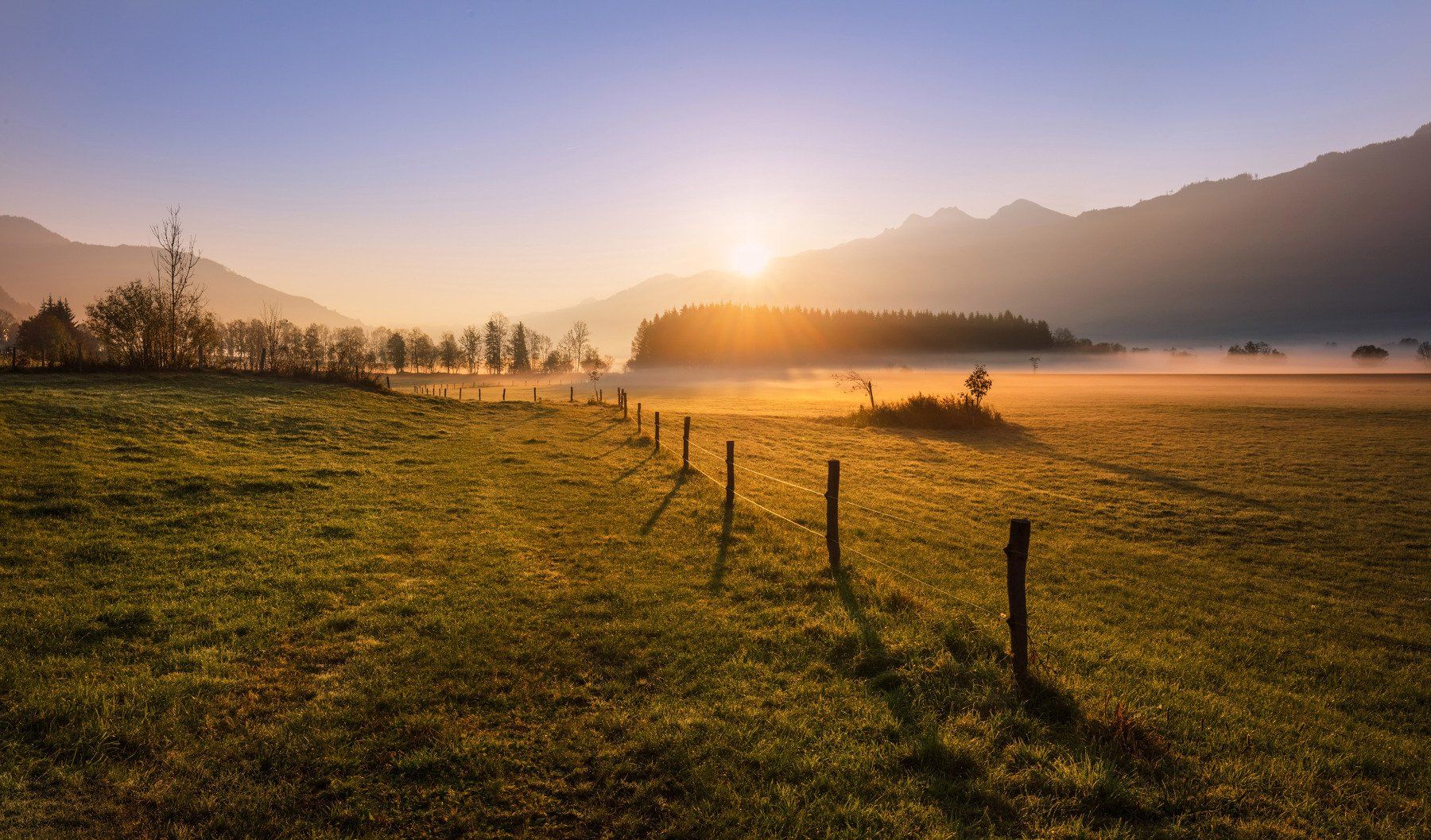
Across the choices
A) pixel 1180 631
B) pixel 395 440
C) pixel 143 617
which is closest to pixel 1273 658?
pixel 1180 631

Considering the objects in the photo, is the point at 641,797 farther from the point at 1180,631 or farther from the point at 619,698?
the point at 1180,631

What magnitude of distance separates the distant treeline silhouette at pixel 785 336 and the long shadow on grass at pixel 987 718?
449 feet

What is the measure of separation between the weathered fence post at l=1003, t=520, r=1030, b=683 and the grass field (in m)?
0.35

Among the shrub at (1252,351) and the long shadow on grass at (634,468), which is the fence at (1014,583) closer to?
the long shadow on grass at (634,468)

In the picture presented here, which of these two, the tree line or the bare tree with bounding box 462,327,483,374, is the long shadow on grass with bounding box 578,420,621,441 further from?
the bare tree with bounding box 462,327,483,374

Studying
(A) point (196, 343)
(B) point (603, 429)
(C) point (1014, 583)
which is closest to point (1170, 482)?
(C) point (1014, 583)

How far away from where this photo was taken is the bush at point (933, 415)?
1692 inches

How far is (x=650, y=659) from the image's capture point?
762 cm

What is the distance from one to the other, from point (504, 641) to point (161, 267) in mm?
72042

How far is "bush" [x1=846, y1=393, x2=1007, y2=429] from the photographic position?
43.0 m

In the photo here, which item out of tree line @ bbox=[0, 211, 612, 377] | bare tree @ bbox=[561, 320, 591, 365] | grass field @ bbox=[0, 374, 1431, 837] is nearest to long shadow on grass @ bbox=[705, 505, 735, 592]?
grass field @ bbox=[0, 374, 1431, 837]

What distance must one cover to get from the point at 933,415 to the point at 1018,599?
130ft

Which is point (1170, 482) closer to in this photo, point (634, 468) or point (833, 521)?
point (833, 521)

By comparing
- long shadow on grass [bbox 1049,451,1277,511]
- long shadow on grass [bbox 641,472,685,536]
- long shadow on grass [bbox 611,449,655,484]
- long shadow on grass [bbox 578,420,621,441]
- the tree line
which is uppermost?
the tree line
